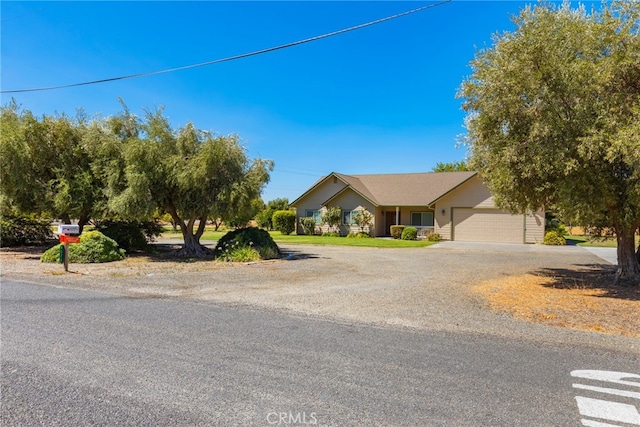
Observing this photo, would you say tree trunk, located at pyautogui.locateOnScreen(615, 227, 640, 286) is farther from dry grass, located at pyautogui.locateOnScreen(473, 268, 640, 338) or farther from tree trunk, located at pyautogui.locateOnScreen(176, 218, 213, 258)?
tree trunk, located at pyautogui.locateOnScreen(176, 218, 213, 258)

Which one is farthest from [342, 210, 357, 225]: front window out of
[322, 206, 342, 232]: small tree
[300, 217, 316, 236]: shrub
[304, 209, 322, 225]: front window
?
[300, 217, 316, 236]: shrub

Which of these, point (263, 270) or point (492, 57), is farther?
point (263, 270)

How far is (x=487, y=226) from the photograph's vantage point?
27719 mm

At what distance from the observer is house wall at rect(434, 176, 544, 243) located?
2645 centimetres

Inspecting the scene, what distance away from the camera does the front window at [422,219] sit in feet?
102

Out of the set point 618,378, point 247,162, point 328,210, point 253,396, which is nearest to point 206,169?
point 247,162

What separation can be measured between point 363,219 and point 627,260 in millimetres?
21156

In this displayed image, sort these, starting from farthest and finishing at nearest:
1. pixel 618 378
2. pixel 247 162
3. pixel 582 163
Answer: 1. pixel 247 162
2. pixel 582 163
3. pixel 618 378

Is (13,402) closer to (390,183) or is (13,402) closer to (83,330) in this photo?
(83,330)

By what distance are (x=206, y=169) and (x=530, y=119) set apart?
10895 mm

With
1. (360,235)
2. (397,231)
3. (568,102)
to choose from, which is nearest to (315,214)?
(360,235)

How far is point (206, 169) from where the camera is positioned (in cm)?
1535

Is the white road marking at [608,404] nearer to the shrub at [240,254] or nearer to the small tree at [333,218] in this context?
the shrub at [240,254]

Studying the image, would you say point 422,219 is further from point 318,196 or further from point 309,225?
point 309,225
